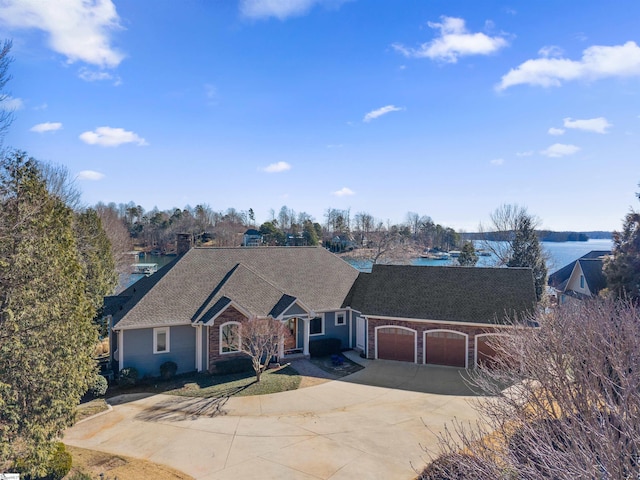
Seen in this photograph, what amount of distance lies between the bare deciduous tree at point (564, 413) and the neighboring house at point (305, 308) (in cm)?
740

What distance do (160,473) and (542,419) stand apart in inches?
385

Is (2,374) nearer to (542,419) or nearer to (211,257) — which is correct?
(542,419)

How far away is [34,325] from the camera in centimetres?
1032

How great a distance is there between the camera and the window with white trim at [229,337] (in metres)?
19.7

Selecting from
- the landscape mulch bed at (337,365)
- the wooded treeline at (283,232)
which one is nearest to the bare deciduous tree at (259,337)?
the landscape mulch bed at (337,365)

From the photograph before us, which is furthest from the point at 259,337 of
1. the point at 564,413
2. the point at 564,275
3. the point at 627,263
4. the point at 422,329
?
the point at 564,275

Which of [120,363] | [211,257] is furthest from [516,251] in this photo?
[120,363]

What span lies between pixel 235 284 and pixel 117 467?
1168cm

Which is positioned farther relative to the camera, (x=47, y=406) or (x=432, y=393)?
(x=432, y=393)

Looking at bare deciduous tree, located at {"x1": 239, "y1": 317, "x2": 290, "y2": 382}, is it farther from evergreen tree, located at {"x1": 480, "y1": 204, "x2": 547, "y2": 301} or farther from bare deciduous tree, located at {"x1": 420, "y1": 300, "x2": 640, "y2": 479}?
evergreen tree, located at {"x1": 480, "y1": 204, "x2": 547, "y2": 301}

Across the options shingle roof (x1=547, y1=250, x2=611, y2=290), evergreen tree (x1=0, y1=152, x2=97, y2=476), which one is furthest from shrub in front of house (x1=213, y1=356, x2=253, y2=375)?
shingle roof (x1=547, y1=250, x2=611, y2=290)

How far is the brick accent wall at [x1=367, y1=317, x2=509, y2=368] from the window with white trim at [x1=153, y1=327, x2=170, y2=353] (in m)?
10.8

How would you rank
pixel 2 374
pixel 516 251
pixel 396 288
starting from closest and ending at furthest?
1. pixel 2 374
2. pixel 396 288
3. pixel 516 251

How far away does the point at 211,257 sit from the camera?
80.4 feet
